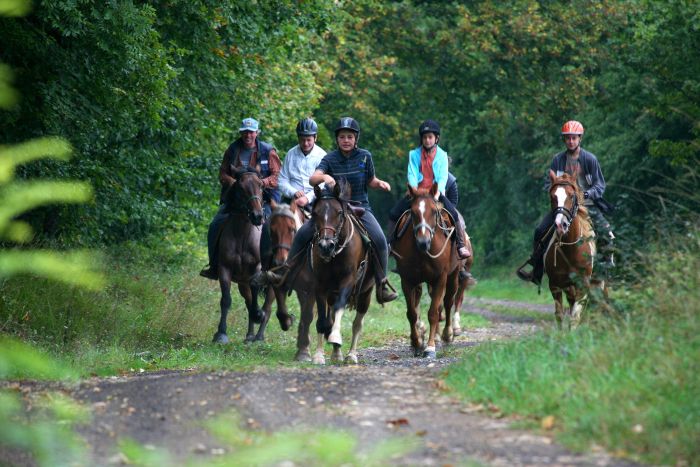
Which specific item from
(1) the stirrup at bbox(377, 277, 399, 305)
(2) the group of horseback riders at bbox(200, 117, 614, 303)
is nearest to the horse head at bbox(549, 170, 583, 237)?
(2) the group of horseback riders at bbox(200, 117, 614, 303)

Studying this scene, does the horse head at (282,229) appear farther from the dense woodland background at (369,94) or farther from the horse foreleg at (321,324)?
the dense woodland background at (369,94)

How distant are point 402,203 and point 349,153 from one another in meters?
1.84

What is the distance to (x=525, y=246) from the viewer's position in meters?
43.4

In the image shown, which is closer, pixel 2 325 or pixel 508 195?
pixel 2 325

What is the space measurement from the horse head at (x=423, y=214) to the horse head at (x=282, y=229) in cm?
186

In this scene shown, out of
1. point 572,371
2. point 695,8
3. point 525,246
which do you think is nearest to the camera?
point 572,371

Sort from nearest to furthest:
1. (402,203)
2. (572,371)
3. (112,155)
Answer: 1. (572,371)
2. (402,203)
3. (112,155)

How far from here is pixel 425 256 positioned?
13.8m

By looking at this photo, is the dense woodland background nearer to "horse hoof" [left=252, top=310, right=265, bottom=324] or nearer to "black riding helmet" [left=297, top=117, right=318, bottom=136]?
"black riding helmet" [left=297, top=117, right=318, bottom=136]

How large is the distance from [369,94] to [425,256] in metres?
24.2

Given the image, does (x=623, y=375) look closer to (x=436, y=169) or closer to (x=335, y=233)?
(x=335, y=233)

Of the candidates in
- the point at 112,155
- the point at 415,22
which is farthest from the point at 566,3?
the point at 112,155

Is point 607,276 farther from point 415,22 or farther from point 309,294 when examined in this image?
point 415,22

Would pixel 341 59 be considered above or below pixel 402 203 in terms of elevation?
above
